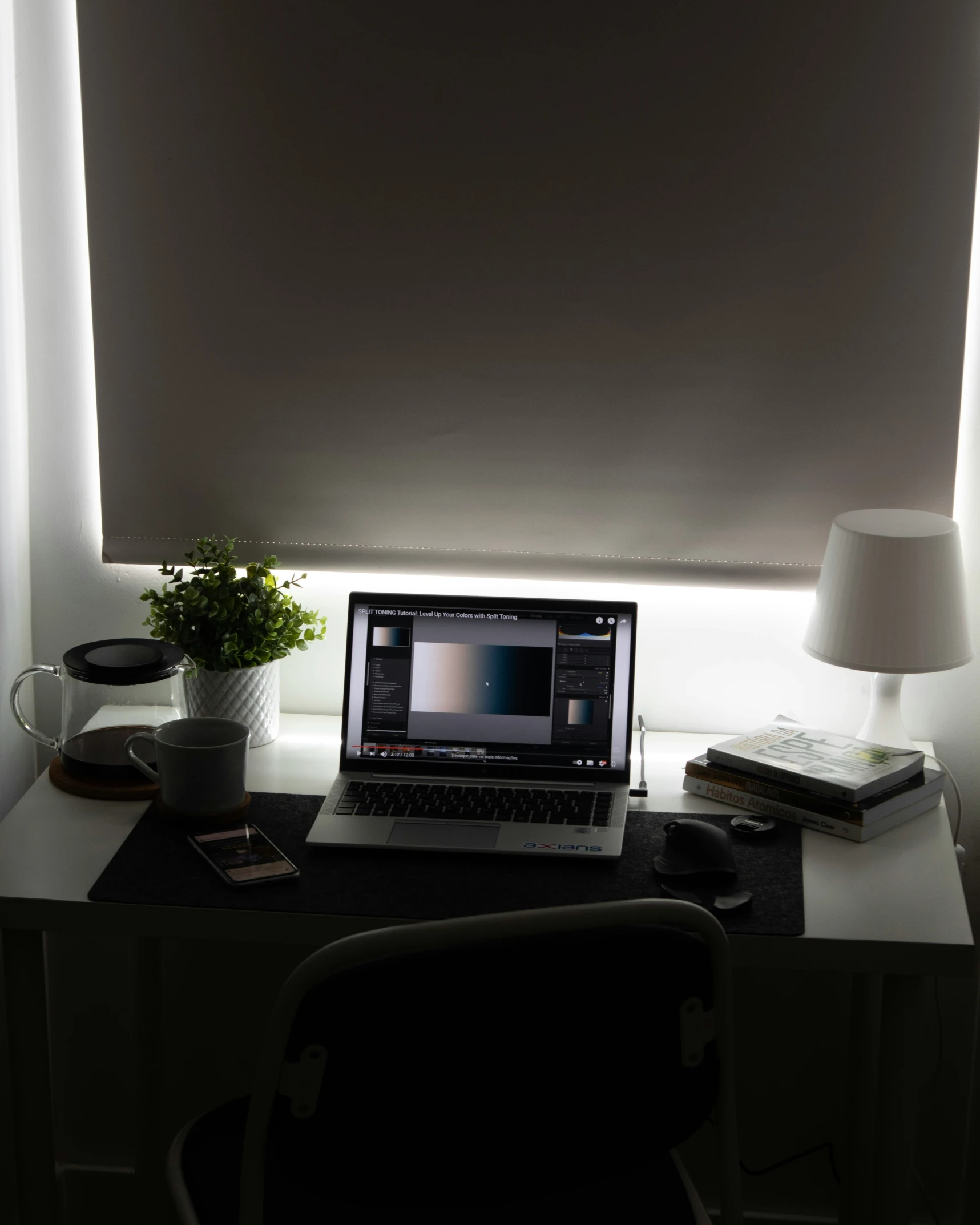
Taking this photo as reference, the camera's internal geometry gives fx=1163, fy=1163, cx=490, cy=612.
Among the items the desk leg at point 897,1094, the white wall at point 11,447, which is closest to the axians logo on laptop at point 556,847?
the desk leg at point 897,1094

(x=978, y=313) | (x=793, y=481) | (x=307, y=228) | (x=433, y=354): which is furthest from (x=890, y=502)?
(x=307, y=228)

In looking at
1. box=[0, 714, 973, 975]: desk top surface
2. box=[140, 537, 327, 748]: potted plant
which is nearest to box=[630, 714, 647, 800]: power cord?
box=[0, 714, 973, 975]: desk top surface

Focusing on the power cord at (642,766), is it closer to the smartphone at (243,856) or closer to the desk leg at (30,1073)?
the smartphone at (243,856)

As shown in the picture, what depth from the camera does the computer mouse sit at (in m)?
1.36

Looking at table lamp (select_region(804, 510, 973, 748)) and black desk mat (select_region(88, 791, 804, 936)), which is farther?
table lamp (select_region(804, 510, 973, 748))

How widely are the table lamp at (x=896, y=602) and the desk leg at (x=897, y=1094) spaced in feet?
1.52

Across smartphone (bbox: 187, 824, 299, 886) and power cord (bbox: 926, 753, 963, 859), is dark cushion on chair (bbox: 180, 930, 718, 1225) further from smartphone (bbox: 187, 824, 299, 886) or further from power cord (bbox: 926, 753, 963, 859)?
power cord (bbox: 926, 753, 963, 859)

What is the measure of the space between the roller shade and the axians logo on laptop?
0.54m

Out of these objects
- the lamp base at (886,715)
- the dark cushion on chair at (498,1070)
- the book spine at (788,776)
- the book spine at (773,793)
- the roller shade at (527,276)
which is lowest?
the dark cushion on chair at (498,1070)

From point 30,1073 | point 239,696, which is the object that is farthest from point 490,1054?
point 239,696

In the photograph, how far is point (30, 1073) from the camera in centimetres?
135

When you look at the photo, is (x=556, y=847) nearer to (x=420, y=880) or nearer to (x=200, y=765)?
(x=420, y=880)

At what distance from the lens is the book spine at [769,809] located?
1.49 m

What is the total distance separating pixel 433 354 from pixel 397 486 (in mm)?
212
